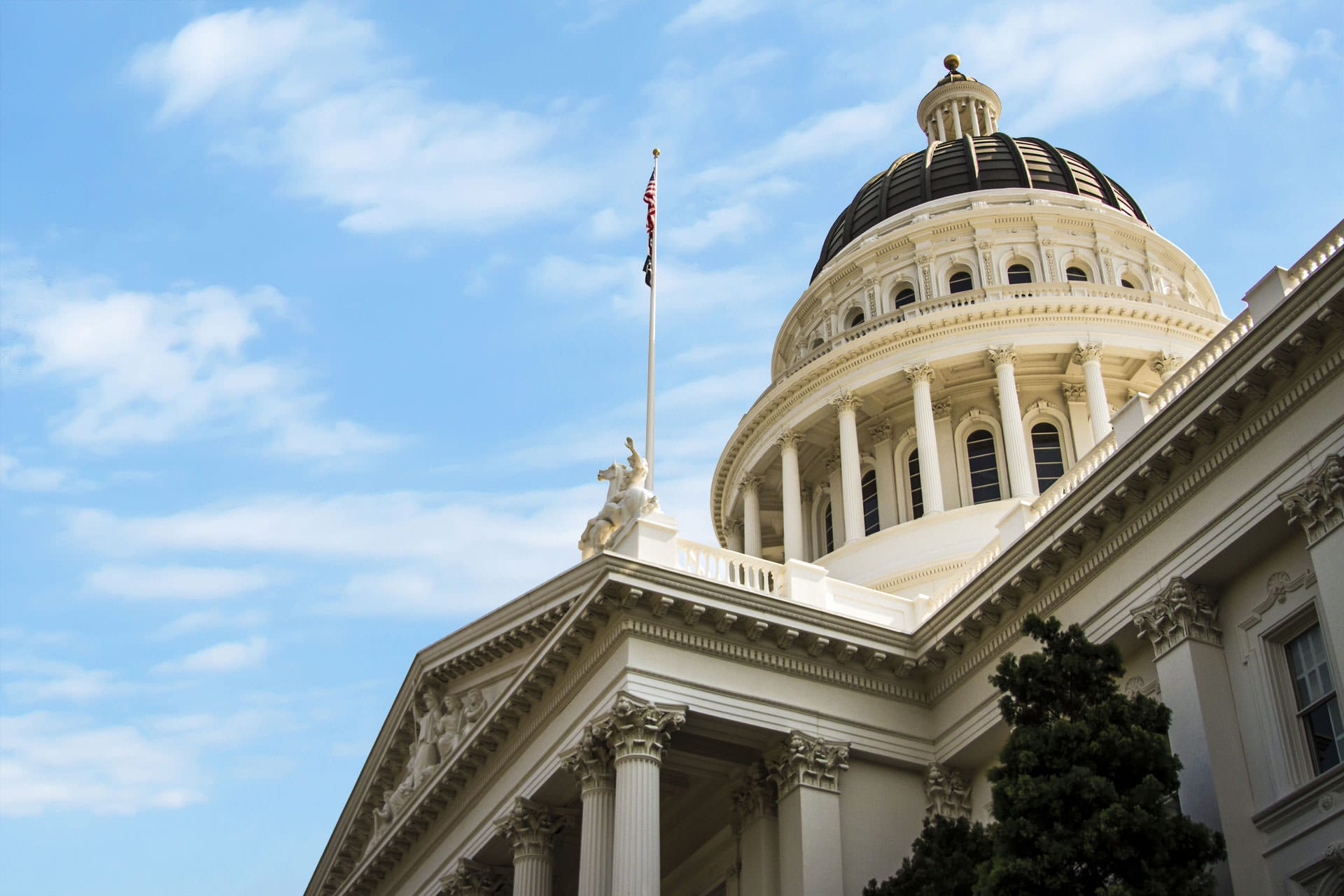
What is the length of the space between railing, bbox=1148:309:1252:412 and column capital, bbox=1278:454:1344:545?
2436mm

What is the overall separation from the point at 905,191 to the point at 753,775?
89.2 feet

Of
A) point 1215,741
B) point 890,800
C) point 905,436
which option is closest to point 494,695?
point 890,800

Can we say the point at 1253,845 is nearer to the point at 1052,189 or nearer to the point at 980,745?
the point at 980,745

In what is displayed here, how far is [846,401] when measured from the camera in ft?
132

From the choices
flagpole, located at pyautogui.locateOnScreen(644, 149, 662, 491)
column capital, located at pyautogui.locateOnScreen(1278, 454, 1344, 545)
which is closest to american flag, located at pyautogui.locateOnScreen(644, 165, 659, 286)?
flagpole, located at pyautogui.locateOnScreen(644, 149, 662, 491)

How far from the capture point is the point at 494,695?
91.0 ft

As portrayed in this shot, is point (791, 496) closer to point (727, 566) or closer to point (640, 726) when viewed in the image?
point (727, 566)

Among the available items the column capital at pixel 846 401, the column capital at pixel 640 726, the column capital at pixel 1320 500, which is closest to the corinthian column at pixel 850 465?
the column capital at pixel 846 401

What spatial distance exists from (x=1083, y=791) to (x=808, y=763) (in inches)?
274

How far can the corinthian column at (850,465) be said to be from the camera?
38.4m

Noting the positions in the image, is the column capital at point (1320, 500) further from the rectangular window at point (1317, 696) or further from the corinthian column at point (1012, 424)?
the corinthian column at point (1012, 424)

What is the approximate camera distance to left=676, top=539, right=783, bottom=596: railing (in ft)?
80.7

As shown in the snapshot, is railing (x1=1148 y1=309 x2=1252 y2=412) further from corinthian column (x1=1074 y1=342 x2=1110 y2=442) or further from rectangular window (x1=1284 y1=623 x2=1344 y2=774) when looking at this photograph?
corinthian column (x1=1074 y1=342 x2=1110 y2=442)

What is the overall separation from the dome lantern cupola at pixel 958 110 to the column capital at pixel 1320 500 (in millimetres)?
36168
